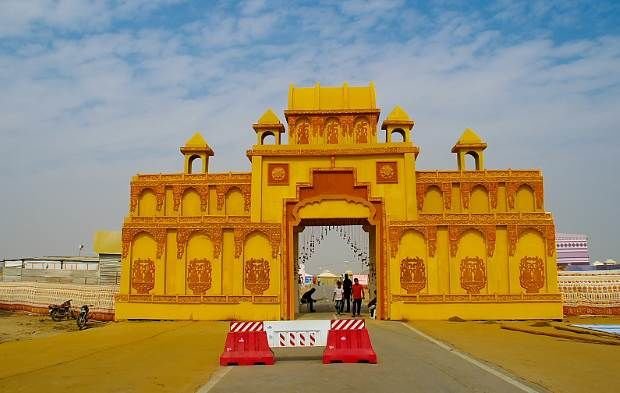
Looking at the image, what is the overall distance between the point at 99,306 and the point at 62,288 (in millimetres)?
3269

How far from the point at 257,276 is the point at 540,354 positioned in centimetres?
1252

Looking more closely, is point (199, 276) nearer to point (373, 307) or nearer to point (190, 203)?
point (190, 203)

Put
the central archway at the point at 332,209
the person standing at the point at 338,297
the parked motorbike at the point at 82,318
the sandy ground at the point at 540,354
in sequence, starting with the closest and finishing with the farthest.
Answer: the sandy ground at the point at 540,354
the parked motorbike at the point at 82,318
the central archway at the point at 332,209
the person standing at the point at 338,297

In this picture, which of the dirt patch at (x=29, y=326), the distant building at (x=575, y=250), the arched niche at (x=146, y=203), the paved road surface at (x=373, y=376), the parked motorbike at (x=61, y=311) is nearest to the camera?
the paved road surface at (x=373, y=376)

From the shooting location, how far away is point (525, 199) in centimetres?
2369

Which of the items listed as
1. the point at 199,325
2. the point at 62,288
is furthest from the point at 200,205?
the point at 62,288

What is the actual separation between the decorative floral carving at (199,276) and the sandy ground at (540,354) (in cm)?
902

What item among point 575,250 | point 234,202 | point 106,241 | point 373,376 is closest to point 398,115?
point 234,202

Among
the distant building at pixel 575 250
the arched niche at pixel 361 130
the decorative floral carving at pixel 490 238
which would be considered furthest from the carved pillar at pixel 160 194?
the distant building at pixel 575 250

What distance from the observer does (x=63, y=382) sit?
10.1 m

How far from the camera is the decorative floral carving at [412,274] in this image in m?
22.3

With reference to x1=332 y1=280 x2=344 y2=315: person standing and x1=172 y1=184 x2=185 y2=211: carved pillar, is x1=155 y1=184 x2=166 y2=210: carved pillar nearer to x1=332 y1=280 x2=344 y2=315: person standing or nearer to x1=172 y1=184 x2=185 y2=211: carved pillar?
x1=172 y1=184 x2=185 y2=211: carved pillar

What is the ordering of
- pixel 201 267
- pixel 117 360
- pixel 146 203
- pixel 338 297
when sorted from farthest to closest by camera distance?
pixel 338 297 → pixel 146 203 → pixel 201 267 → pixel 117 360

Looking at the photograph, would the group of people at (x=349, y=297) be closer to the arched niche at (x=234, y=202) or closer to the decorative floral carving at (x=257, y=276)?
the decorative floral carving at (x=257, y=276)
